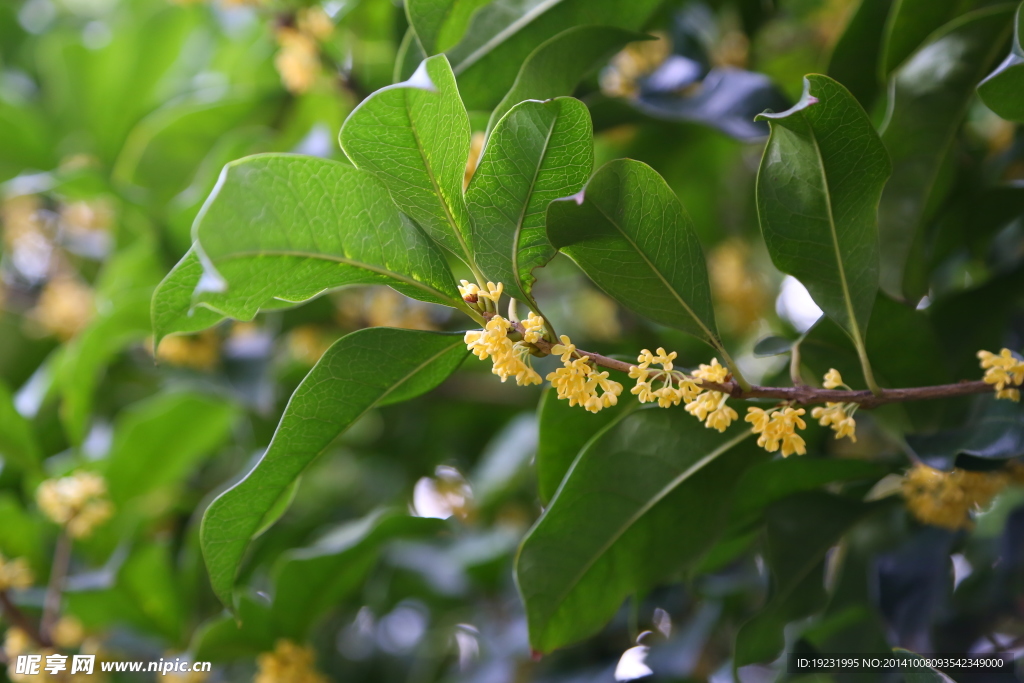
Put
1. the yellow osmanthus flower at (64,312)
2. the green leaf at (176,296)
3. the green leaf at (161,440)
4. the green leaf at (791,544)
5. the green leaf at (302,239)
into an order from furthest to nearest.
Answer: the yellow osmanthus flower at (64,312)
the green leaf at (161,440)
the green leaf at (791,544)
the green leaf at (176,296)
the green leaf at (302,239)

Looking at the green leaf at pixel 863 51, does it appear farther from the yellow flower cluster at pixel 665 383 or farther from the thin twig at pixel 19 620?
the thin twig at pixel 19 620

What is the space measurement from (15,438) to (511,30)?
132 centimetres

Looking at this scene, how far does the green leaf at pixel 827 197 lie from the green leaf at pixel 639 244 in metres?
0.10

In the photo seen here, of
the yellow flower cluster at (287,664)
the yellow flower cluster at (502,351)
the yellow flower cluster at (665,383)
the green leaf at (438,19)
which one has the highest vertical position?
the green leaf at (438,19)

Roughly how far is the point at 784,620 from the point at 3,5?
2738 millimetres

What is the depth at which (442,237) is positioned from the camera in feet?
2.67

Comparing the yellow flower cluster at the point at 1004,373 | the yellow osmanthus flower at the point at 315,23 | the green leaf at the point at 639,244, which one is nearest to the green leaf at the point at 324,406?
the green leaf at the point at 639,244

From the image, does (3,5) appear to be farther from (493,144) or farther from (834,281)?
(834,281)

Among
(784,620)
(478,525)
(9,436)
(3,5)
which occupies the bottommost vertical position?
(478,525)

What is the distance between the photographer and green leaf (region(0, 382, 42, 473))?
153 cm

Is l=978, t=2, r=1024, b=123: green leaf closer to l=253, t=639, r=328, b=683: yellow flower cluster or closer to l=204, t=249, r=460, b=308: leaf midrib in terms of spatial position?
l=204, t=249, r=460, b=308: leaf midrib

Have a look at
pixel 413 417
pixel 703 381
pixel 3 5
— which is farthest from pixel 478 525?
pixel 3 5

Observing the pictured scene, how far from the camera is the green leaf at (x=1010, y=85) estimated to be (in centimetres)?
74

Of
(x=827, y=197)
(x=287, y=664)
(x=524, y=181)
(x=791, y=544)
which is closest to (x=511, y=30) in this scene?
(x=524, y=181)
